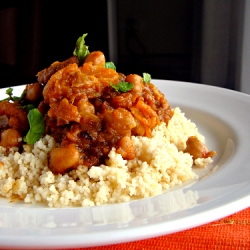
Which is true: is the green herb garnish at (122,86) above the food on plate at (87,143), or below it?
above

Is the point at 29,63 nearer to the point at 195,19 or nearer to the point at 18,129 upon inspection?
the point at 195,19

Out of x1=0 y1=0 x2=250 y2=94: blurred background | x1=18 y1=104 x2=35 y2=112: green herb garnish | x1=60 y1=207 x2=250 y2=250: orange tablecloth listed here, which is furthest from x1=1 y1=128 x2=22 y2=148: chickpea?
x1=0 y1=0 x2=250 y2=94: blurred background

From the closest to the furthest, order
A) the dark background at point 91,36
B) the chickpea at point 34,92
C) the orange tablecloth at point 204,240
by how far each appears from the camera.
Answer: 1. the orange tablecloth at point 204,240
2. the chickpea at point 34,92
3. the dark background at point 91,36

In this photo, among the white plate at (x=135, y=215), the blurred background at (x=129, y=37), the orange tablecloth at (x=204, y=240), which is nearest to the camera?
the white plate at (x=135, y=215)

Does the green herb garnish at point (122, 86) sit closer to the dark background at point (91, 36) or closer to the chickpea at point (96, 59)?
the chickpea at point (96, 59)

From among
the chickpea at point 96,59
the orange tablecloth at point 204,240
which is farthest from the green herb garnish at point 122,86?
the orange tablecloth at point 204,240

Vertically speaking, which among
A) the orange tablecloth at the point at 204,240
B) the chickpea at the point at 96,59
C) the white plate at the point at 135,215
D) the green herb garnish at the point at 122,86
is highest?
the chickpea at the point at 96,59
